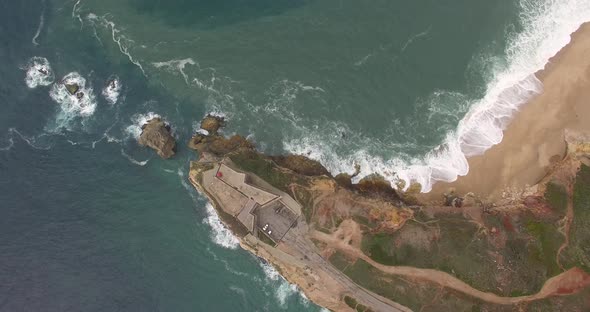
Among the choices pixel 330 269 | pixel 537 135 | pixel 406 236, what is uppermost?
pixel 537 135

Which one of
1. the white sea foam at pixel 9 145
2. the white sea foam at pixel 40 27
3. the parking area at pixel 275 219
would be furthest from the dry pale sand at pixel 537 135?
the white sea foam at pixel 40 27

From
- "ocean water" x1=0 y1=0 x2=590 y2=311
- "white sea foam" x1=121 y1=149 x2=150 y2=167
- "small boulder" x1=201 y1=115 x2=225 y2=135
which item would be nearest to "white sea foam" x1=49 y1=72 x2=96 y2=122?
"ocean water" x1=0 y1=0 x2=590 y2=311

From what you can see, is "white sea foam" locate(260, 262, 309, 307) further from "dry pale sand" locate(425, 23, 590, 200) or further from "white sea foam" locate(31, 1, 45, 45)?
"white sea foam" locate(31, 1, 45, 45)

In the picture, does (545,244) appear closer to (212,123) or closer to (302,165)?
(302,165)

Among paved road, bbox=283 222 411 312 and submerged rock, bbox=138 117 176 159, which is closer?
paved road, bbox=283 222 411 312

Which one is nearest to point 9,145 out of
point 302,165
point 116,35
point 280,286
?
point 116,35

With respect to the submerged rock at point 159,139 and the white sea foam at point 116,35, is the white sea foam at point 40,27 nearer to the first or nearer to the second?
the white sea foam at point 116,35

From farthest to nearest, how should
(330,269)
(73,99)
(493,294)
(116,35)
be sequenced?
(116,35) → (73,99) → (330,269) → (493,294)
